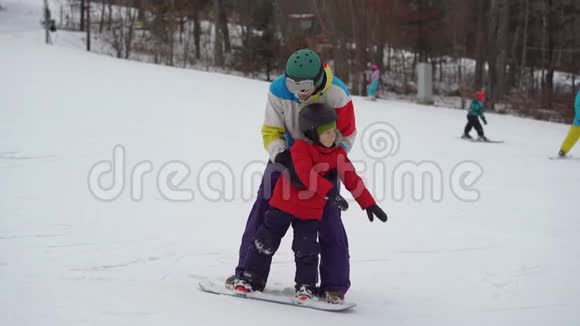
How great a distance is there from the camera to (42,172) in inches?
341

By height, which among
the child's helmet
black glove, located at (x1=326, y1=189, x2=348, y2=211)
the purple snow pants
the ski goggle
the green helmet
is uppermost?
the green helmet

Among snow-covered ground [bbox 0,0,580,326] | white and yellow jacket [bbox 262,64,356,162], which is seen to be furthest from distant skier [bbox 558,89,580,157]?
white and yellow jacket [bbox 262,64,356,162]

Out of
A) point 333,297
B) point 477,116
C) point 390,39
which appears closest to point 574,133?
point 477,116

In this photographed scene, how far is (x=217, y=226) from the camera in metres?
6.61

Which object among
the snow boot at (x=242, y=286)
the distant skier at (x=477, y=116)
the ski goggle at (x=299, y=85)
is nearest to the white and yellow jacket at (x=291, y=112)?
the ski goggle at (x=299, y=85)

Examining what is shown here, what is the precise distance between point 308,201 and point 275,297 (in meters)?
0.70

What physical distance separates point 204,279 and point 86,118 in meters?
9.87

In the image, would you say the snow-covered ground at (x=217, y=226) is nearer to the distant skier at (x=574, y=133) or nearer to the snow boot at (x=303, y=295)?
the snow boot at (x=303, y=295)

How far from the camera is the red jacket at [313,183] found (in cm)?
401

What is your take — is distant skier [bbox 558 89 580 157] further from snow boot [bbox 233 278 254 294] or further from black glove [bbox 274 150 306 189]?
snow boot [bbox 233 278 254 294]

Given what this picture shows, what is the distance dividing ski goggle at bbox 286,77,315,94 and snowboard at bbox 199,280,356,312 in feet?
4.39

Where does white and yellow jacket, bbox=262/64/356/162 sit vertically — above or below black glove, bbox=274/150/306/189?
above

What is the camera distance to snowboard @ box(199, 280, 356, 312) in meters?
4.16

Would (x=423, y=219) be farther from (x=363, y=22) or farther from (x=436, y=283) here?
(x=363, y=22)
